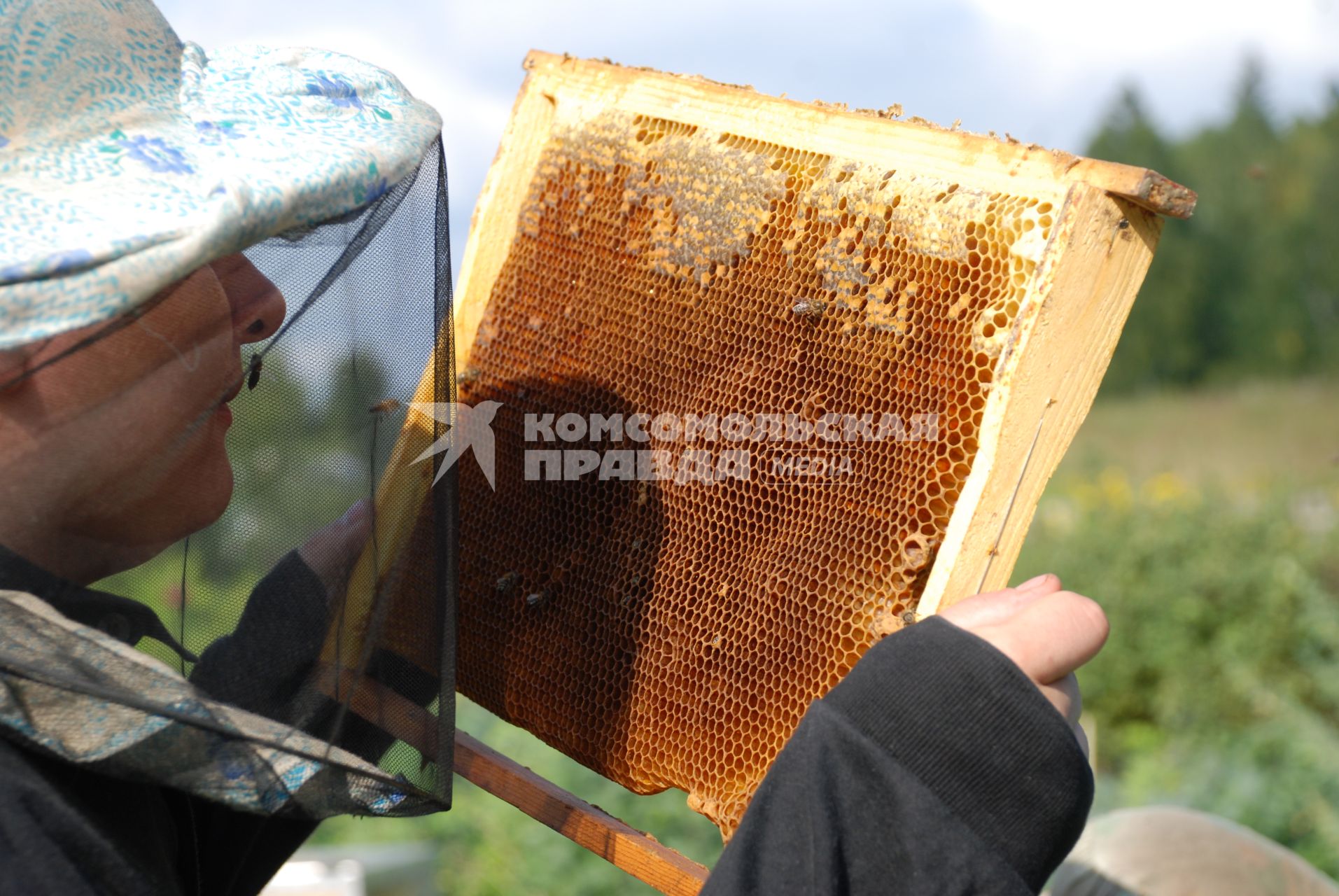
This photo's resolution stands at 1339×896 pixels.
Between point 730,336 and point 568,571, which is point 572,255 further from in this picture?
point 568,571

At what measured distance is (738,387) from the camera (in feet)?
5.87

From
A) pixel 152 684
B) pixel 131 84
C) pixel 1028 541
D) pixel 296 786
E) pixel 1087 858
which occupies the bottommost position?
pixel 1028 541

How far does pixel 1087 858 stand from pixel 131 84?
2.50m

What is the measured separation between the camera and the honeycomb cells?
1.58 metres

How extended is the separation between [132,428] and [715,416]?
0.94 meters

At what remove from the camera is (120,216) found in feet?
3.29

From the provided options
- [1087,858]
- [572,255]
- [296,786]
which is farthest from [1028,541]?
[296,786]

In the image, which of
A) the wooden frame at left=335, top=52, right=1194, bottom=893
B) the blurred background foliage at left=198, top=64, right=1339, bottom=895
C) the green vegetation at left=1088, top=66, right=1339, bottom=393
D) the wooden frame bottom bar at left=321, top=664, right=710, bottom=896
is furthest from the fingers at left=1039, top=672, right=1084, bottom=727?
the green vegetation at left=1088, top=66, right=1339, bottom=393

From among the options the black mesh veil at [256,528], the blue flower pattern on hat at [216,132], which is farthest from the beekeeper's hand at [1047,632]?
the blue flower pattern on hat at [216,132]

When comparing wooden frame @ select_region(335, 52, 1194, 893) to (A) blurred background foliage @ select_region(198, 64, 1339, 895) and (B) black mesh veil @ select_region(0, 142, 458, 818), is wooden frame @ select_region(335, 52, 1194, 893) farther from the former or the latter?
(A) blurred background foliage @ select_region(198, 64, 1339, 895)

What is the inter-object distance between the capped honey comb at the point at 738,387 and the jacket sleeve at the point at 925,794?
252 mm

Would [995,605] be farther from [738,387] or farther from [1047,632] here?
[738,387]

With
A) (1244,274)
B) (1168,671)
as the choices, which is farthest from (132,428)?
(1244,274)

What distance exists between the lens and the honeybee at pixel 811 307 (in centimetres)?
173
